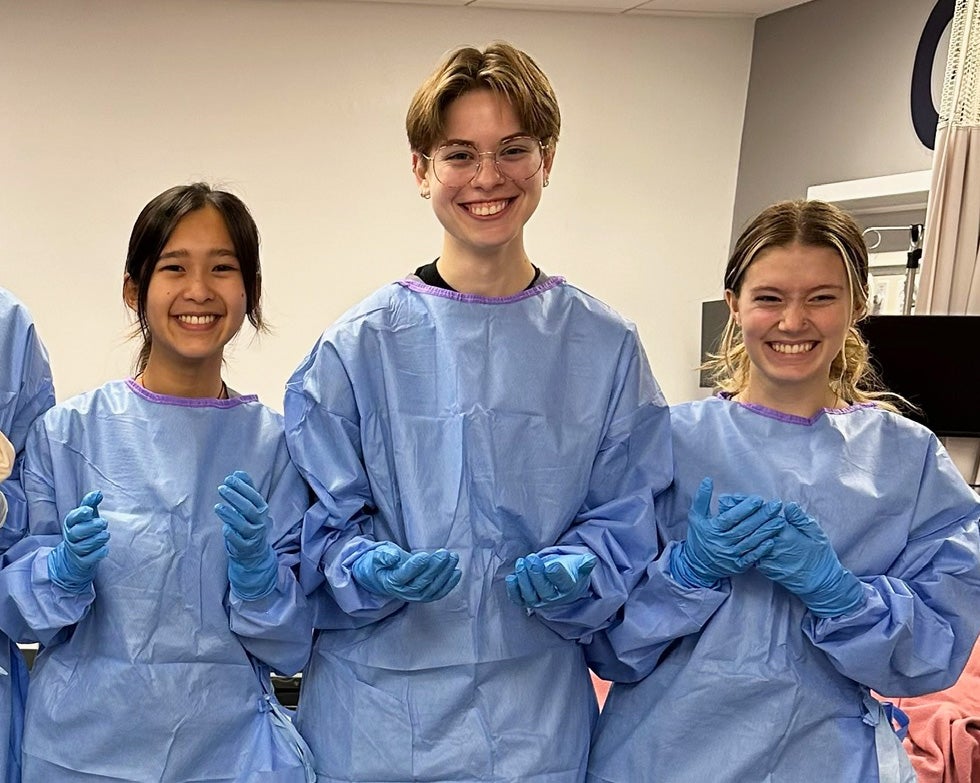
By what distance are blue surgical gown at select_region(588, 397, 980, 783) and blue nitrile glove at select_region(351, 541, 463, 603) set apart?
305mm

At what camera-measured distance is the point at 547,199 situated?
4.66 m

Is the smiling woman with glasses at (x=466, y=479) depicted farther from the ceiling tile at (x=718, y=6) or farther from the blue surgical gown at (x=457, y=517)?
the ceiling tile at (x=718, y=6)

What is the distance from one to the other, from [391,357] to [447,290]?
122 millimetres

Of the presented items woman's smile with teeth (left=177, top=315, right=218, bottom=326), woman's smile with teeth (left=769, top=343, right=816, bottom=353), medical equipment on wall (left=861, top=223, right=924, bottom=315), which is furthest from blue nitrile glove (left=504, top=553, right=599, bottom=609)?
medical equipment on wall (left=861, top=223, right=924, bottom=315)

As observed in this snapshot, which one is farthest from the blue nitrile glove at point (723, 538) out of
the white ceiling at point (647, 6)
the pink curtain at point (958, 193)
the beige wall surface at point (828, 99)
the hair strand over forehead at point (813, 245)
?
the white ceiling at point (647, 6)

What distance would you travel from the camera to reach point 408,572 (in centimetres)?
142

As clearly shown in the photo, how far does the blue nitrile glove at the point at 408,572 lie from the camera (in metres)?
1.42

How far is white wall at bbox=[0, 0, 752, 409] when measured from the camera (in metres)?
4.19

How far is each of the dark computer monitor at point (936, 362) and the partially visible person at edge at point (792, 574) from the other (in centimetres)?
129

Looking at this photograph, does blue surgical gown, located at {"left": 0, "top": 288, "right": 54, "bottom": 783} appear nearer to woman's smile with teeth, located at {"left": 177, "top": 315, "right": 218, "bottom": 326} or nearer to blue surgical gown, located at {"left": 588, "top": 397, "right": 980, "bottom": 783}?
woman's smile with teeth, located at {"left": 177, "top": 315, "right": 218, "bottom": 326}

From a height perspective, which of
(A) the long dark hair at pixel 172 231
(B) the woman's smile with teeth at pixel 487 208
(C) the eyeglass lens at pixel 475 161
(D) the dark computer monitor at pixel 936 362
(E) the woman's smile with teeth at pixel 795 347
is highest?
(C) the eyeglass lens at pixel 475 161

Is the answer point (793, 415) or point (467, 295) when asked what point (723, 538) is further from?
point (467, 295)

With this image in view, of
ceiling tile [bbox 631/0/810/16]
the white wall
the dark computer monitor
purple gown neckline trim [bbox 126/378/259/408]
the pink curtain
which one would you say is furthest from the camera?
ceiling tile [bbox 631/0/810/16]

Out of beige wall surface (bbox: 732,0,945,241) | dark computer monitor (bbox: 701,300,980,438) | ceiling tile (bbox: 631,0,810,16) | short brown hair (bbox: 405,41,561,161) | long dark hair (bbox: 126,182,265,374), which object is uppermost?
ceiling tile (bbox: 631,0,810,16)
